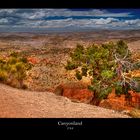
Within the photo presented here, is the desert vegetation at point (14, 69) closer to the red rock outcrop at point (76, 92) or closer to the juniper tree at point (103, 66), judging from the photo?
the red rock outcrop at point (76, 92)

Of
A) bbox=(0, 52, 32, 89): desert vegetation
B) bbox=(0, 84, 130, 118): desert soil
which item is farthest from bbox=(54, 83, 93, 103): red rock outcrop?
bbox=(0, 52, 32, 89): desert vegetation

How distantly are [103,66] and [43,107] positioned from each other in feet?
4.62

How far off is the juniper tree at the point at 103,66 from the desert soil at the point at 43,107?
0.40m

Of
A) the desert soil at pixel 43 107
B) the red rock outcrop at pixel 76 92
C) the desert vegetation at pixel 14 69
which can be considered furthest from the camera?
the red rock outcrop at pixel 76 92

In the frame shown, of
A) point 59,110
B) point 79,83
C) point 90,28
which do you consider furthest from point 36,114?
point 90,28

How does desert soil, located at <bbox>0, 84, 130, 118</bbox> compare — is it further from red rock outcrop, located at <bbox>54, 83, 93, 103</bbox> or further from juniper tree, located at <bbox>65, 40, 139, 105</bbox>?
juniper tree, located at <bbox>65, 40, 139, 105</bbox>

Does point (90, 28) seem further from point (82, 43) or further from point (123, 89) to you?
point (123, 89)

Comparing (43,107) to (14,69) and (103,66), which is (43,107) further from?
(103,66)

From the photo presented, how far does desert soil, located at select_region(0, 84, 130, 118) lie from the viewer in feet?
33.1

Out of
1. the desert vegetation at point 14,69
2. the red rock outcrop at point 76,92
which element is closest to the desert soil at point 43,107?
the red rock outcrop at point 76,92

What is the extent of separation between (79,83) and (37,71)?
0.81m

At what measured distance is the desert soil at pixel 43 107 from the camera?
10078mm

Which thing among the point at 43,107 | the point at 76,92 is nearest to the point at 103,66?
the point at 76,92
